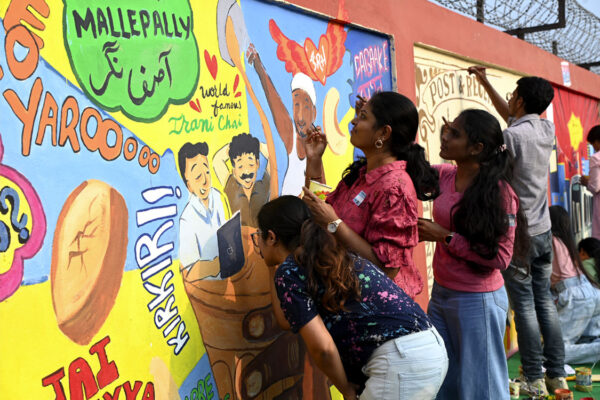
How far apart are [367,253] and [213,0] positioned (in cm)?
122

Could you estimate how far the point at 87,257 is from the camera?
212cm

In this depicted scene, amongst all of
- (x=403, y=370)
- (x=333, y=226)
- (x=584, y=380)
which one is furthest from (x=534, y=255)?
(x=403, y=370)

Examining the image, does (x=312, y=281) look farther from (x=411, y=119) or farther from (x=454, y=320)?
(x=454, y=320)

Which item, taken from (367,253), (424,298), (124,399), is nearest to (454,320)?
(367,253)

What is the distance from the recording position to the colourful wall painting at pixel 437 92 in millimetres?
4648

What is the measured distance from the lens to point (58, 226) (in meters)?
2.03

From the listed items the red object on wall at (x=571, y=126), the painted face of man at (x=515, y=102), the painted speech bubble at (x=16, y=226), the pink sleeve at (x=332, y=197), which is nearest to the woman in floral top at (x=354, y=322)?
the pink sleeve at (x=332, y=197)

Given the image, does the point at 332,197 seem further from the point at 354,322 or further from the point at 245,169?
the point at 354,322

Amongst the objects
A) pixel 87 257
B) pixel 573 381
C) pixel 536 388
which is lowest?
pixel 573 381

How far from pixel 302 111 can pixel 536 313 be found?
2.31 metres

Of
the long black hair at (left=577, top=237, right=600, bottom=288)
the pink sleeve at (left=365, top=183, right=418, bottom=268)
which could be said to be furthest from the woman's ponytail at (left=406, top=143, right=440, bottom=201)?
the long black hair at (left=577, top=237, right=600, bottom=288)

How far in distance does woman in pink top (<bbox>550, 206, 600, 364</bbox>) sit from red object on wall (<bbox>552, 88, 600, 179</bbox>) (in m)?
2.18

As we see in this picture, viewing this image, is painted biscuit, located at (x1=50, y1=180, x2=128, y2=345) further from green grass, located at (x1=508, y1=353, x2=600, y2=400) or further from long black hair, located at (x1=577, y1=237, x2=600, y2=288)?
long black hair, located at (x1=577, y1=237, x2=600, y2=288)

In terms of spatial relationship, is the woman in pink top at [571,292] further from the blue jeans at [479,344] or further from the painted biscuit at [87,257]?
the painted biscuit at [87,257]
